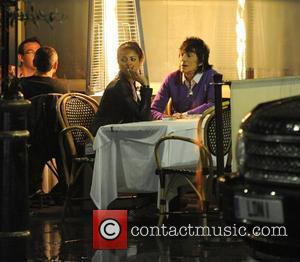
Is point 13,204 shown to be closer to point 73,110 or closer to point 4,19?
point 4,19

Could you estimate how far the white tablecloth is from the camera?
8.66 metres

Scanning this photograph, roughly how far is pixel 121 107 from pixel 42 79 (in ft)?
5.17

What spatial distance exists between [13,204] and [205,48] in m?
4.58

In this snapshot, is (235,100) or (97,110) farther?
(97,110)

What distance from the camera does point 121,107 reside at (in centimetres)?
945

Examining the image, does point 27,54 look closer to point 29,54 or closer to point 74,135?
point 29,54

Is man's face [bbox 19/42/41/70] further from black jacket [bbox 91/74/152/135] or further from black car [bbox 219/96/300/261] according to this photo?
black car [bbox 219/96/300/261]

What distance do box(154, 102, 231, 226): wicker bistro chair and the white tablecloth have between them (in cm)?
15

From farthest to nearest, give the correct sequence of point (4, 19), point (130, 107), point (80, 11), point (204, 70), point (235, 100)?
point (80, 11) → point (204, 70) → point (130, 107) → point (235, 100) → point (4, 19)

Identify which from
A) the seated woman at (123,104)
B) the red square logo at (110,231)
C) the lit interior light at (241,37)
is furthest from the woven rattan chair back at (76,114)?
the lit interior light at (241,37)

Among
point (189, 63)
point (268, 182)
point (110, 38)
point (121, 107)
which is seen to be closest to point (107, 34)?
point (110, 38)

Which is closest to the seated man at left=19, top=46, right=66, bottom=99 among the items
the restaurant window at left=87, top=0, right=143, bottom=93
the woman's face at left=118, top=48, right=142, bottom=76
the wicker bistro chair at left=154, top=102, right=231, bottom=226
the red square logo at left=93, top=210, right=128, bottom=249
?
the restaurant window at left=87, top=0, right=143, bottom=93

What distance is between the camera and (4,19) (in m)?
6.20

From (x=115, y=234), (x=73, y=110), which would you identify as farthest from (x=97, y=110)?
(x=115, y=234)
